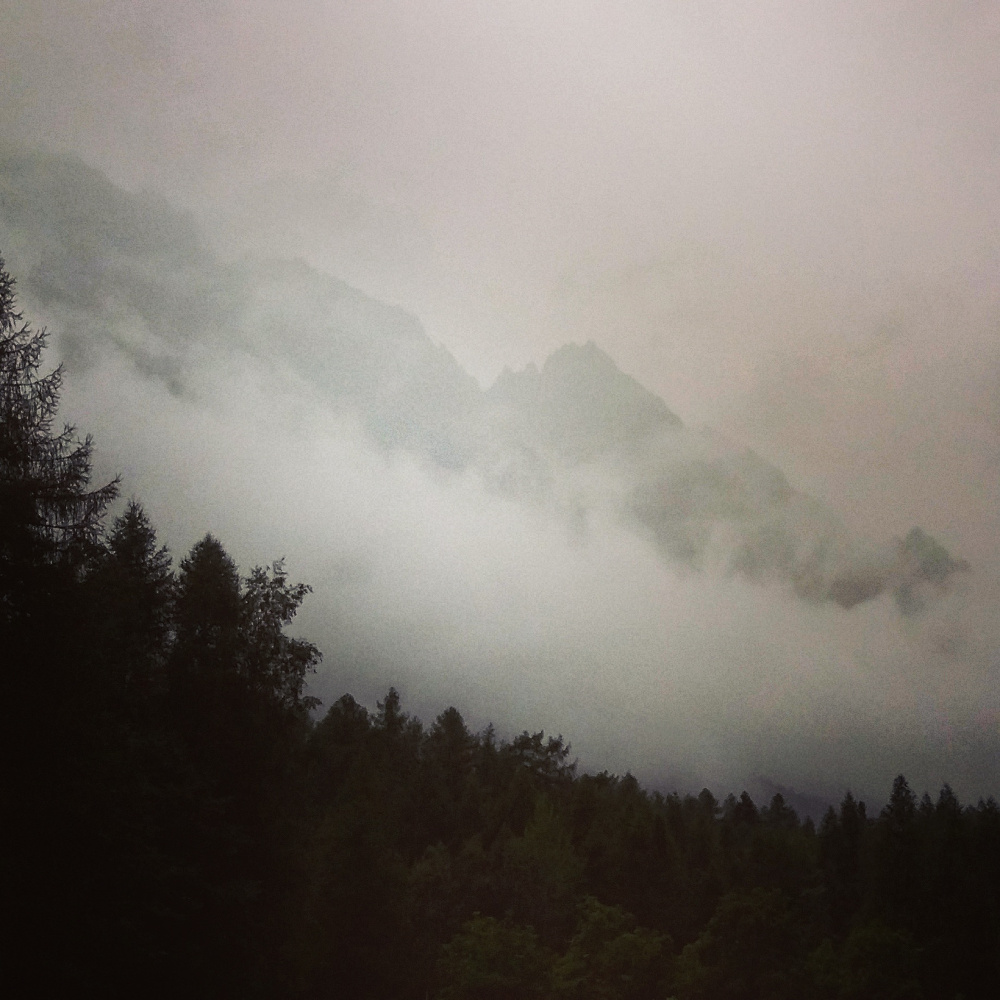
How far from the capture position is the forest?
37.9ft

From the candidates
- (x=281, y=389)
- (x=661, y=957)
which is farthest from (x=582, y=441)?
(x=661, y=957)

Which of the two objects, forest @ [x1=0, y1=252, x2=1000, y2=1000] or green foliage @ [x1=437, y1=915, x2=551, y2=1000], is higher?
forest @ [x1=0, y1=252, x2=1000, y2=1000]

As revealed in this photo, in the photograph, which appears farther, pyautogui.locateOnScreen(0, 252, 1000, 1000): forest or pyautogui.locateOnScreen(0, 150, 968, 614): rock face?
pyautogui.locateOnScreen(0, 150, 968, 614): rock face

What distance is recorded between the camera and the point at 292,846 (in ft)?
80.0

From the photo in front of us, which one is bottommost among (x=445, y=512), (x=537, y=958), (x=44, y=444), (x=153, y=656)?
(x=537, y=958)

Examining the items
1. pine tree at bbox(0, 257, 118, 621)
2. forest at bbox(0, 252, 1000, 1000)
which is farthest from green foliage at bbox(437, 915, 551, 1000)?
pine tree at bbox(0, 257, 118, 621)

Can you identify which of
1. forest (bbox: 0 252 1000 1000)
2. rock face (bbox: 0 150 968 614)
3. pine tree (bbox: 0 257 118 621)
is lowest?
forest (bbox: 0 252 1000 1000)

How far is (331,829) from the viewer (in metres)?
35.7

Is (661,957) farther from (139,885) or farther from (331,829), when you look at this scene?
(139,885)

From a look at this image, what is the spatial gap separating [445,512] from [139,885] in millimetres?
79417

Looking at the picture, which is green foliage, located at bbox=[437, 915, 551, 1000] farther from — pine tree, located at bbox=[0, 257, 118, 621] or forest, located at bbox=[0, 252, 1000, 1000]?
pine tree, located at bbox=[0, 257, 118, 621]

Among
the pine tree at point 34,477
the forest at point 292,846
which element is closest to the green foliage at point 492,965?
the forest at point 292,846

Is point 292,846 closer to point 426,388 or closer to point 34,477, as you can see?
point 34,477

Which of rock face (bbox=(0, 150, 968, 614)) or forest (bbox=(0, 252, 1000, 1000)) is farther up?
rock face (bbox=(0, 150, 968, 614))
